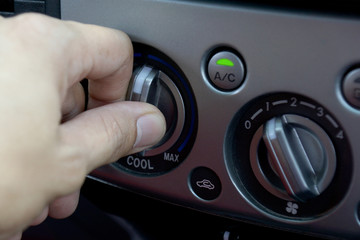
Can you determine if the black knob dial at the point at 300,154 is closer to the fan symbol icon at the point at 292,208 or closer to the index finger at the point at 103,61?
the fan symbol icon at the point at 292,208

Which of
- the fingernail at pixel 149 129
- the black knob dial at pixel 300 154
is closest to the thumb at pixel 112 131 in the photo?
the fingernail at pixel 149 129

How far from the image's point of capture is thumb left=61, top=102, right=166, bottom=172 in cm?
46

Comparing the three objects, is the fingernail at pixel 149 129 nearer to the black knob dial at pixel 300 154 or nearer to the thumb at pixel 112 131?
the thumb at pixel 112 131

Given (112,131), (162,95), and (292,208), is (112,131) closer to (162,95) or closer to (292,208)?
(162,95)

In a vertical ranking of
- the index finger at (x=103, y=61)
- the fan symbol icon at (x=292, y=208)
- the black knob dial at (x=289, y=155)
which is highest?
the index finger at (x=103, y=61)

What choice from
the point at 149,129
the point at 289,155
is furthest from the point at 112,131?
the point at 289,155

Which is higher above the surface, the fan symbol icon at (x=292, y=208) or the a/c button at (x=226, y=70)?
the a/c button at (x=226, y=70)

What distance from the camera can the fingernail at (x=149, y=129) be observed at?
55 centimetres

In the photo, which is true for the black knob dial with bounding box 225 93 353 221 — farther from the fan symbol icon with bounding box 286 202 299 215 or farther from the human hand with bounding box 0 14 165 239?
the human hand with bounding box 0 14 165 239

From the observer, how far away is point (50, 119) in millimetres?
416

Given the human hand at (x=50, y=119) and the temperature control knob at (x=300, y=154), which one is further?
the temperature control knob at (x=300, y=154)

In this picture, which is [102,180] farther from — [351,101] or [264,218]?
[351,101]

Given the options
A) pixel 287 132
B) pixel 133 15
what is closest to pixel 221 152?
pixel 287 132

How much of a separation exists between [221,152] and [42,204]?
0.76 feet
